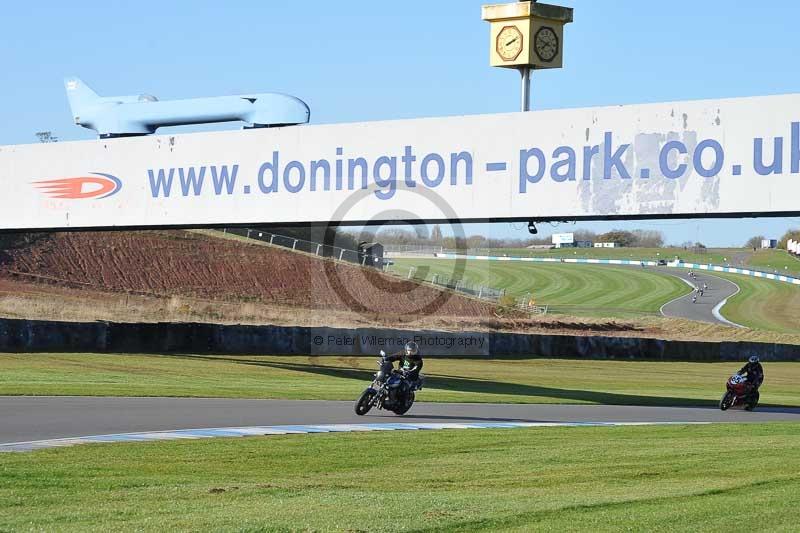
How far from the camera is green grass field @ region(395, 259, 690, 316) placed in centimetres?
9081

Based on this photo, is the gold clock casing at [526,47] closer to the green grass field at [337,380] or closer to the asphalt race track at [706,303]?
the green grass field at [337,380]

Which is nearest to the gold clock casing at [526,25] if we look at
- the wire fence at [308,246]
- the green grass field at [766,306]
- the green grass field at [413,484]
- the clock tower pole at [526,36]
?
the clock tower pole at [526,36]

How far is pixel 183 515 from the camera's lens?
10234 millimetres

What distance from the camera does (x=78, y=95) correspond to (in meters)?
33.0

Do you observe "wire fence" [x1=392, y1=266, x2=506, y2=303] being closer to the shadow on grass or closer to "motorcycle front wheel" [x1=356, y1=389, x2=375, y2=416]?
the shadow on grass

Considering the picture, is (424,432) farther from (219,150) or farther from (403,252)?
(403,252)

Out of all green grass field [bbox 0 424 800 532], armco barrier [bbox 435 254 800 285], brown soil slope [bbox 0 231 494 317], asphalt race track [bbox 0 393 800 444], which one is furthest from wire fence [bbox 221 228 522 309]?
green grass field [bbox 0 424 800 532]

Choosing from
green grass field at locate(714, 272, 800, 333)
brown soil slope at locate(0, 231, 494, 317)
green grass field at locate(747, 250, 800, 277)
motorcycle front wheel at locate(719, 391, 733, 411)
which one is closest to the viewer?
motorcycle front wheel at locate(719, 391, 733, 411)

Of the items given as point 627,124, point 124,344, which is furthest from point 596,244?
point 627,124

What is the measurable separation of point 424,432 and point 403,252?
76764 millimetres

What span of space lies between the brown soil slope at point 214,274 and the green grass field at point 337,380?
2357cm

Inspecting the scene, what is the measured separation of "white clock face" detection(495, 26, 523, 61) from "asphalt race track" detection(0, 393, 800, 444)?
7499mm

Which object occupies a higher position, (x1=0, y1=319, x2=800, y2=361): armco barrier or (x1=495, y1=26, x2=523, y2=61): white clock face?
(x1=495, y1=26, x2=523, y2=61): white clock face

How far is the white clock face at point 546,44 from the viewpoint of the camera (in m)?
25.5
